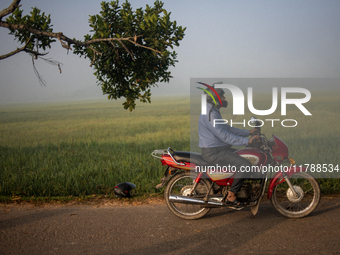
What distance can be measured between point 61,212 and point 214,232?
95.4 inches

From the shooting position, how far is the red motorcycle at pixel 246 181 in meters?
4.34

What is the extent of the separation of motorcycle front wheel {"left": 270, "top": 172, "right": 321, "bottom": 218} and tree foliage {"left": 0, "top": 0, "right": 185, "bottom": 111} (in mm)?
3107

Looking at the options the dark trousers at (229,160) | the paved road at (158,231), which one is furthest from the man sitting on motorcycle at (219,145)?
the paved road at (158,231)

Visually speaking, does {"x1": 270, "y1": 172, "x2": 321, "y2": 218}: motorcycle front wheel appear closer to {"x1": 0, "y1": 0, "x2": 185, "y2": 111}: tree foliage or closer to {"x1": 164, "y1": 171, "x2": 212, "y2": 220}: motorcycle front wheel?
{"x1": 164, "y1": 171, "x2": 212, "y2": 220}: motorcycle front wheel

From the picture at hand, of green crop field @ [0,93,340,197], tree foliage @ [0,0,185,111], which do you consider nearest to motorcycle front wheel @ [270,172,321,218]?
green crop field @ [0,93,340,197]

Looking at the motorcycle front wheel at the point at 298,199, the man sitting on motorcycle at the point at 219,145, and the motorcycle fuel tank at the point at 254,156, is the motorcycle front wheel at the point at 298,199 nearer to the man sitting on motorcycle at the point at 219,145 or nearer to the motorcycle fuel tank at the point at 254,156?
the motorcycle fuel tank at the point at 254,156

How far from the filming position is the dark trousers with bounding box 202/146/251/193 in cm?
422

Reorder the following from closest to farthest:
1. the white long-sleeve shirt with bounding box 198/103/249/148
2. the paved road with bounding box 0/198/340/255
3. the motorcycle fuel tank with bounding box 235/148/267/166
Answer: the paved road with bounding box 0/198/340/255
the white long-sleeve shirt with bounding box 198/103/249/148
the motorcycle fuel tank with bounding box 235/148/267/166

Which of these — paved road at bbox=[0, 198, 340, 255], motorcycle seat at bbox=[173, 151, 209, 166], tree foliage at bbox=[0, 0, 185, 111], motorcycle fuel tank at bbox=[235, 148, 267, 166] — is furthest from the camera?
tree foliage at bbox=[0, 0, 185, 111]

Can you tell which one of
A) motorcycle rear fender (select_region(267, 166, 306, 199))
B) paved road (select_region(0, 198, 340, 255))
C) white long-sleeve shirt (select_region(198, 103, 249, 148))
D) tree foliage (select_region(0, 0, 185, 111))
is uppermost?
tree foliage (select_region(0, 0, 185, 111))

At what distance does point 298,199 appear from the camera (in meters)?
4.43

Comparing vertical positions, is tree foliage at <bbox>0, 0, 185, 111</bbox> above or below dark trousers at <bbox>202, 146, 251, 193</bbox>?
above

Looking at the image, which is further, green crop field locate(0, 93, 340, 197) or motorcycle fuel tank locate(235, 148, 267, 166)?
green crop field locate(0, 93, 340, 197)

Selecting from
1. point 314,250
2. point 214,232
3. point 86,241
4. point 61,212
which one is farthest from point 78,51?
point 314,250
